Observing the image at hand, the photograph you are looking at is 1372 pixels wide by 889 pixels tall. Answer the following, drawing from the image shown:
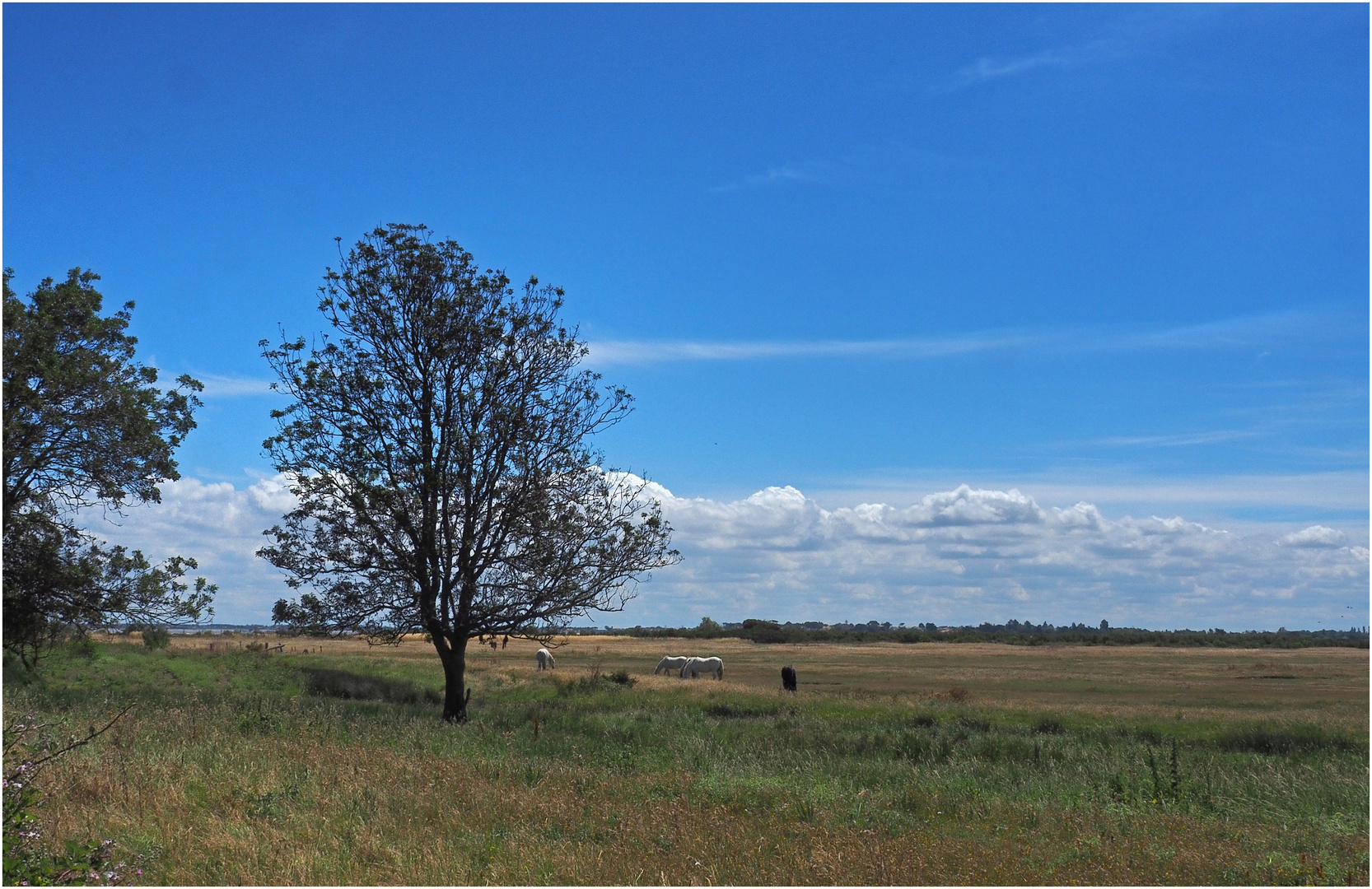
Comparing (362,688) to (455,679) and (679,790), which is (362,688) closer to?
(455,679)

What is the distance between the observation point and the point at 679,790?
46.9 ft

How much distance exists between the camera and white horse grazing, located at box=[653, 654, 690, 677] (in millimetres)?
61594

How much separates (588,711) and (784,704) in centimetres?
756

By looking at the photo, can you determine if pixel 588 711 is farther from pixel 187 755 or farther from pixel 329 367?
pixel 187 755

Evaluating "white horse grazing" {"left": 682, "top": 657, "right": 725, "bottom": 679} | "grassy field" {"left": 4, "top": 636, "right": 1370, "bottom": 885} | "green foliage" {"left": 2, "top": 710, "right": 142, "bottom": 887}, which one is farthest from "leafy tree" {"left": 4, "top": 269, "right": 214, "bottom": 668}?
"white horse grazing" {"left": 682, "top": 657, "right": 725, "bottom": 679}

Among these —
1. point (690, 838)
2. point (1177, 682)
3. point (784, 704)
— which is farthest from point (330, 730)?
point (1177, 682)

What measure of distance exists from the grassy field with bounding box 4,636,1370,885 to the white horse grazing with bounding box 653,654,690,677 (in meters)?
27.9

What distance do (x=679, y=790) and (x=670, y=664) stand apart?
163ft

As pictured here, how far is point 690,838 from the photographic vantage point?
11.1 m

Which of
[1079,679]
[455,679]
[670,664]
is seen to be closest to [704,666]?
[670,664]

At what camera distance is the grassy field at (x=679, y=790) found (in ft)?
33.2

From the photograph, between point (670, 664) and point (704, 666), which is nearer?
point (704, 666)

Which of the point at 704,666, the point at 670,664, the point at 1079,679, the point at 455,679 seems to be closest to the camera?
the point at 455,679

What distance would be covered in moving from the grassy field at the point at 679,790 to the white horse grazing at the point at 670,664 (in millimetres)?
27911
